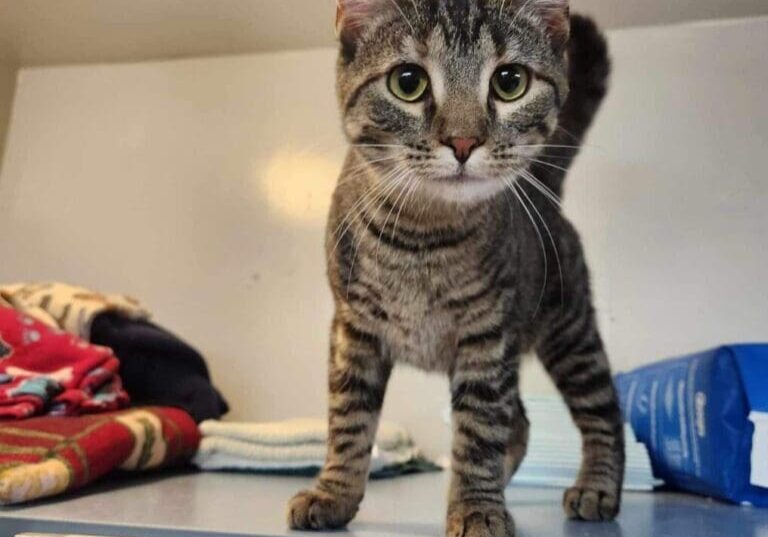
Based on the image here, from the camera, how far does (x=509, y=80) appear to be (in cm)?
84

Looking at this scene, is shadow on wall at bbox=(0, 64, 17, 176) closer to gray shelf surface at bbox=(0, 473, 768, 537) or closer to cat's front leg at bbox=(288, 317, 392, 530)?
gray shelf surface at bbox=(0, 473, 768, 537)

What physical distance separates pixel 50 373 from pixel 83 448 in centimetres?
29

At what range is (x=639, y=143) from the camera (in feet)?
5.11

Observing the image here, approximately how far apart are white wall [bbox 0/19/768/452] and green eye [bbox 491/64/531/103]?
758mm

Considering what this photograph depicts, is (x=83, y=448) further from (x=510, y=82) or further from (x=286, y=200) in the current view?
(x=286, y=200)

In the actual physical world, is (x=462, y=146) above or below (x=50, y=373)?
above

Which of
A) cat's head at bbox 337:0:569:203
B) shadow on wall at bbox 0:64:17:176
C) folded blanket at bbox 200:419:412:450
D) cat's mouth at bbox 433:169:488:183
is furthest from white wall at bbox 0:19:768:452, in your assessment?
cat's mouth at bbox 433:169:488:183

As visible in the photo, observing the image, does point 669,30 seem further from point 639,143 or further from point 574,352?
point 574,352

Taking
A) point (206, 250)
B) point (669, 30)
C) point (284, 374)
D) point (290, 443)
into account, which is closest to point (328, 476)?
point (290, 443)

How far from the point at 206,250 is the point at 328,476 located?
91 centimetres

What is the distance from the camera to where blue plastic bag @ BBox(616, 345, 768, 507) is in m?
1.04

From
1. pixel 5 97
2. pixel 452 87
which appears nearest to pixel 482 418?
pixel 452 87

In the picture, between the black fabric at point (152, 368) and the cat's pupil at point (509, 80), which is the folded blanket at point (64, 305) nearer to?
the black fabric at point (152, 368)

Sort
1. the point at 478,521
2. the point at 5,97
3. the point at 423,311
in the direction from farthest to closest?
the point at 5,97 < the point at 423,311 < the point at 478,521
